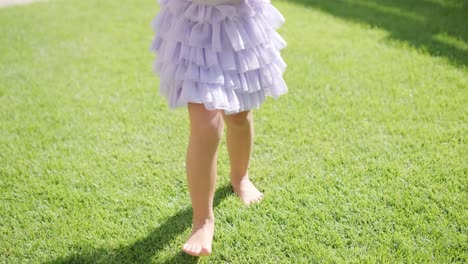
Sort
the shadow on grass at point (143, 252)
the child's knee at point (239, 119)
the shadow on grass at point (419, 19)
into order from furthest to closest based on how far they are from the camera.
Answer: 1. the shadow on grass at point (419, 19)
2. the child's knee at point (239, 119)
3. the shadow on grass at point (143, 252)

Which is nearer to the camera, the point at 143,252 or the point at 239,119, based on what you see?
the point at 143,252

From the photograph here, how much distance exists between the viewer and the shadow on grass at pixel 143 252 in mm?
1775

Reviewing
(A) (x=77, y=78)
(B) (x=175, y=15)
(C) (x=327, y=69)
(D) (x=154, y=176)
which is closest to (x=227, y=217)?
(D) (x=154, y=176)

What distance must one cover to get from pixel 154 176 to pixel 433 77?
2050 mm

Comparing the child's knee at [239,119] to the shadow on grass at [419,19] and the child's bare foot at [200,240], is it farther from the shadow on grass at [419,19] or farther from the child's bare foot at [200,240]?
the shadow on grass at [419,19]

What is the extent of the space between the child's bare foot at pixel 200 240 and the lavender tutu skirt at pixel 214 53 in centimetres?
50

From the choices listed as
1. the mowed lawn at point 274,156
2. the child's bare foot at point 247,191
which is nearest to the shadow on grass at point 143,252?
the mowed lawn at point 274,156

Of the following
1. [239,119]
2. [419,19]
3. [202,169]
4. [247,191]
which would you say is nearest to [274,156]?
[247,191]

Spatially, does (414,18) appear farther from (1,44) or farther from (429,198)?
(1,44)

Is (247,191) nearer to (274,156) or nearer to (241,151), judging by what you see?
(241,151)

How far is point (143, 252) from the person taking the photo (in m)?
1.81

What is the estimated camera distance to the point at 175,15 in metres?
1.67

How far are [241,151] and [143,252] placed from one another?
2.02ft

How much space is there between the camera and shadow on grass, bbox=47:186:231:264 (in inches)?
69.9
